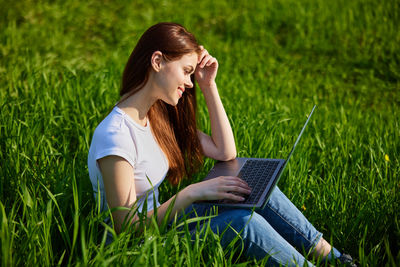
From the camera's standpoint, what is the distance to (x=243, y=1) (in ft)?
20.9

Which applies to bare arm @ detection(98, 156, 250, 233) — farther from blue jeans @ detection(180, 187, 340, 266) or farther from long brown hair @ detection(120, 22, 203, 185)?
long brown hair @ detection(120, 22, 203, 185)

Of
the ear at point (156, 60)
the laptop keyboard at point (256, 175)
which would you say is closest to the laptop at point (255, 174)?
the laptop keyboard at point (256, 175)

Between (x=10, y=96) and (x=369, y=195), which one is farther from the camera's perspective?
(x=10, y=96)

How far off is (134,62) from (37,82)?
5.60 feet

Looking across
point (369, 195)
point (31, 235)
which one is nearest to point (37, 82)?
point (31, 235)

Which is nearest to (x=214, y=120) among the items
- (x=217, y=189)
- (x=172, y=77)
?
(x=172, y=77)

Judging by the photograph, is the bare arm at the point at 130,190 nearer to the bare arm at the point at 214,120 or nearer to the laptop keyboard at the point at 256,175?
the laptop keyboard at the point at 256,175

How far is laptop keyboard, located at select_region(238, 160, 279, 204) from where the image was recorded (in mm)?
2076

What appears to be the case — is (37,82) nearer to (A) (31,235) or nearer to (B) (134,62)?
(B) (134,62)

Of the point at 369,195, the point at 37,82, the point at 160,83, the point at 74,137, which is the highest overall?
the point at 160,83

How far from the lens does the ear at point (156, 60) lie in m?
2.02

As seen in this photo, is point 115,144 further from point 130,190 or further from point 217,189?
point 217,189

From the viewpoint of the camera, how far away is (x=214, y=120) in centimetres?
248

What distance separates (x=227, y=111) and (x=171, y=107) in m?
0.97
